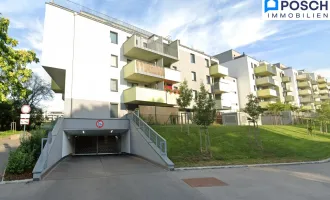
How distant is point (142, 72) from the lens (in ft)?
70.5

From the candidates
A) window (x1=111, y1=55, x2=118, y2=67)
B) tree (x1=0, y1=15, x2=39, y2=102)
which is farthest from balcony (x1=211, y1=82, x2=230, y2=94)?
tree (x1=0, y1=15, x2=39, y2=102)

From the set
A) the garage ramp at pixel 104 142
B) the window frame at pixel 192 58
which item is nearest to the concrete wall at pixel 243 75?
the window frame at pixel 192 58

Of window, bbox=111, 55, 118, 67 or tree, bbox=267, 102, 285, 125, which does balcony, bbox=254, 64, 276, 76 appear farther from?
window, bbox=111, 55, 118, 67

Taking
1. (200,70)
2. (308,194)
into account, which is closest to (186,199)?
(308,194)

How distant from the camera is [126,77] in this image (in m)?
→ 22.3

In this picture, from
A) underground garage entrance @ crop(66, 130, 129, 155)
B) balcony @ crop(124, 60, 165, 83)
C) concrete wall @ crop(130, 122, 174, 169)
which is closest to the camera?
concrete wall @ crop(130, 122, 174, 169)

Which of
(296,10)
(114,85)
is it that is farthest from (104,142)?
(296,10)

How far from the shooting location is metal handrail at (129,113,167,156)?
12.1 metres

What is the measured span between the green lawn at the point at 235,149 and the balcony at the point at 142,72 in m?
6.46

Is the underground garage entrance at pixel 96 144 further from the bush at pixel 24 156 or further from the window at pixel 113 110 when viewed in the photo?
the bush at pixel 24 156

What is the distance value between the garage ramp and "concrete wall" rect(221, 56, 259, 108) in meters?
27.4

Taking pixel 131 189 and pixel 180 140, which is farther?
pixel 180 140

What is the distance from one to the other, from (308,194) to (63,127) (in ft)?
52.1

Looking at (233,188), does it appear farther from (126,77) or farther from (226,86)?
(226,86)
